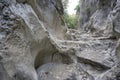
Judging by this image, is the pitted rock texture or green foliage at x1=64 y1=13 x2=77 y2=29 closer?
the pitted rock texture

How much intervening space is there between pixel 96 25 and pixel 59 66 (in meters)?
6.10

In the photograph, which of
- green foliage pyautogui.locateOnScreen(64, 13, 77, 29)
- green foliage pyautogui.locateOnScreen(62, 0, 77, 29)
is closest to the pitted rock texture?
green foliage pyautogui.locateOnScreen(64, 13, 77, 29)

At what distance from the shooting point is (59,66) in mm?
4480

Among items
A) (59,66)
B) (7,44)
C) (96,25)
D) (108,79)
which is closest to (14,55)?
(7,44)

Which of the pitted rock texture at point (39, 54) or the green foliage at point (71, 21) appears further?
the green foliage at point (71, 21)

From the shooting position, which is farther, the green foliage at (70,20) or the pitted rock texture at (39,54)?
the green foliage at (70,20)

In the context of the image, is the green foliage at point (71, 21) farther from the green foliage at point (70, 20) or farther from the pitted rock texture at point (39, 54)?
the pitted rock texture at point (39, 54)

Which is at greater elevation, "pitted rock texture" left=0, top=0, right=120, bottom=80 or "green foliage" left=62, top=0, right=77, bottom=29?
"pitted rock texture" left=0, top=0, right=120, bottom=80

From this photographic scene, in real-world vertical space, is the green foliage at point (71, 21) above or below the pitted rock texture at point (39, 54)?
below

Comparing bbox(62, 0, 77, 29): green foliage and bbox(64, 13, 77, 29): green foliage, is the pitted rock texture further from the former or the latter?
bbox(62, 0, 77, 29): green foliage

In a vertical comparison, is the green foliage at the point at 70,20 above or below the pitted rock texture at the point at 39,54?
below

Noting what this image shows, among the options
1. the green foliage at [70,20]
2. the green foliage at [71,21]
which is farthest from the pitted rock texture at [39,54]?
the green foliage at [70,20]

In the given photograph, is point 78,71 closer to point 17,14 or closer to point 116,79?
point 116,79

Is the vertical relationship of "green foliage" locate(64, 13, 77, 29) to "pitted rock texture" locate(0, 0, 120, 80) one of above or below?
below
